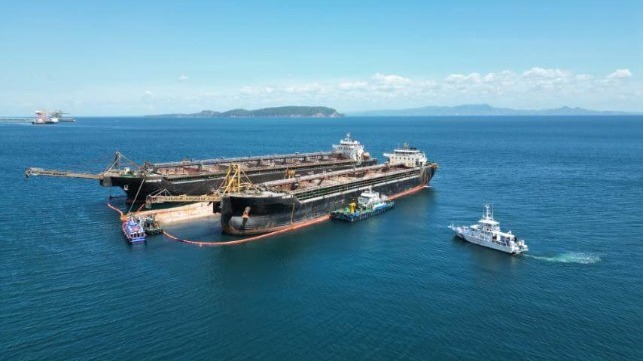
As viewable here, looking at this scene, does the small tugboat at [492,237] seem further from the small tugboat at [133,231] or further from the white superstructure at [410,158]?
the white superstructure at [410,158]

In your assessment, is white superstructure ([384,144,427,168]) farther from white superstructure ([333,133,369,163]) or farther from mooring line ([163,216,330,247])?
mooring line ([163,216,330,247])

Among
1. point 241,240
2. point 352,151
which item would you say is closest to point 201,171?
point 241,240

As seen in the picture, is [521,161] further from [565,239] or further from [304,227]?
[304,227]

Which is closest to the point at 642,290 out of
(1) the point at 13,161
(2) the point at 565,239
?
(2) the point at 565,239

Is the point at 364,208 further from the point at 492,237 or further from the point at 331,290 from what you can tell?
the point at 331,290

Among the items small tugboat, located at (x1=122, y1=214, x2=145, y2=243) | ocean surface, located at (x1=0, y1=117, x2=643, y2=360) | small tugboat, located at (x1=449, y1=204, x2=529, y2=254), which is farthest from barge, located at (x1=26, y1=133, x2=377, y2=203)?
small tugboat, located at (x1=449, y1=204, x2=529, y2=254)

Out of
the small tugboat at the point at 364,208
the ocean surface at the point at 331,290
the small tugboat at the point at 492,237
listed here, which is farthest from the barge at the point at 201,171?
the small tugboat at the point at 492,237
